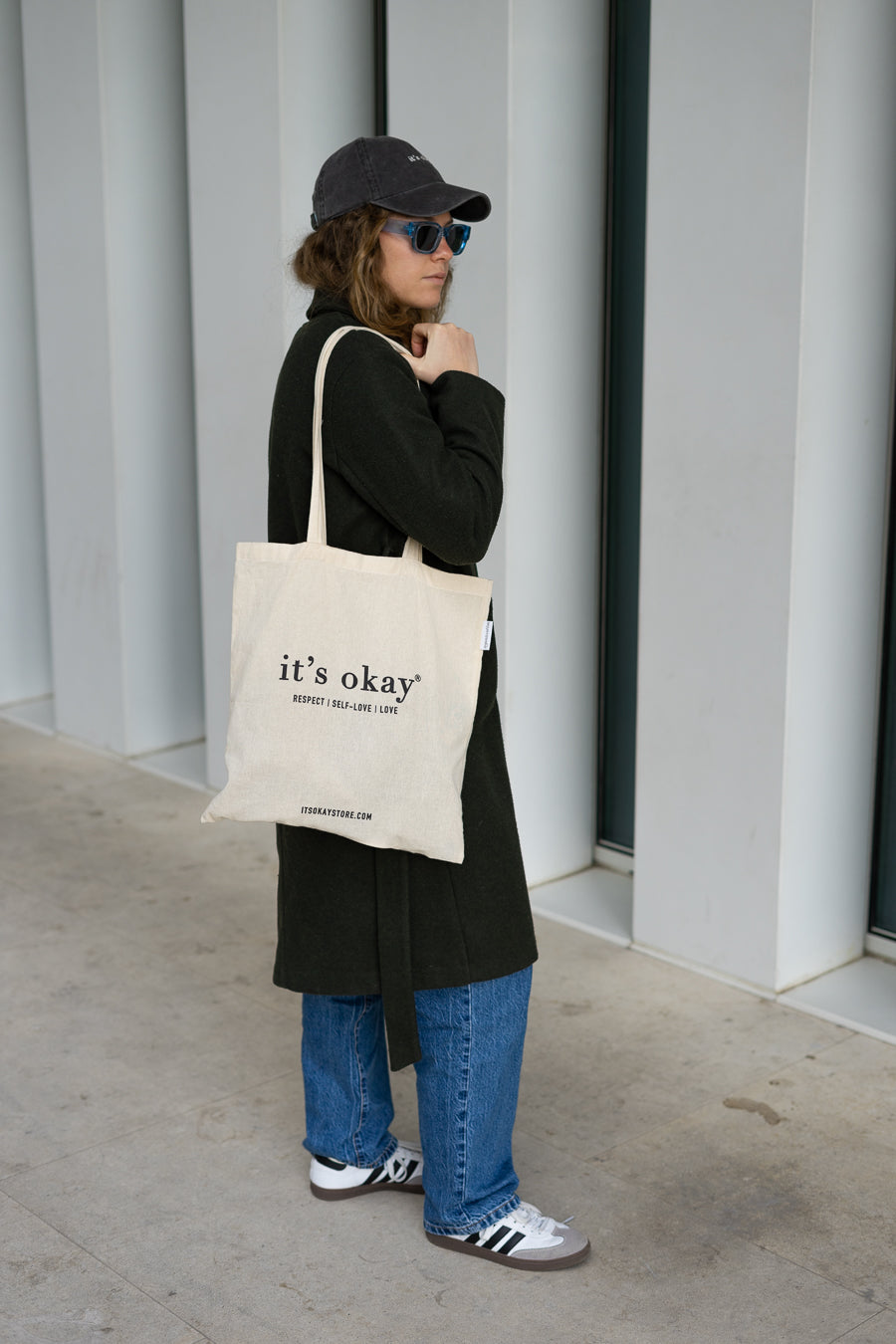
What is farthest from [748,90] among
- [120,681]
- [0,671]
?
[0,671]

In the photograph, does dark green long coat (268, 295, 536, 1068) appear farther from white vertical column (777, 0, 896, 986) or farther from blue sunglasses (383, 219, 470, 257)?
white vertical column (777, 0, 896, 986)

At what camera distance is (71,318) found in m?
6.07

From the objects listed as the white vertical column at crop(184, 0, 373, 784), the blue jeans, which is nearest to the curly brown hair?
the blue jeans

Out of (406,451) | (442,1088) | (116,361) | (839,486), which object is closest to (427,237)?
(406,451)

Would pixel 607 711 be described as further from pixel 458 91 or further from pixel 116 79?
pixel 116 79

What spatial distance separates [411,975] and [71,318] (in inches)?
166

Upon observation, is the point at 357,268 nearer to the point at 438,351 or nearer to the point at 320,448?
the point at 438,351

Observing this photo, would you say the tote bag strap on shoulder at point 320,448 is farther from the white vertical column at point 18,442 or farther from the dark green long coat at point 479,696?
the white vertical column at point 18,442

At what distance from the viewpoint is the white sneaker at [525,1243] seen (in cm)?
276

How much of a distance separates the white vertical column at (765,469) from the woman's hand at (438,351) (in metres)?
1.29

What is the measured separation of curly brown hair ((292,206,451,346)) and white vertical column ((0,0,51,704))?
470 centimetres

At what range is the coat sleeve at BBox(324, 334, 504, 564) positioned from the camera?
93.3 inches

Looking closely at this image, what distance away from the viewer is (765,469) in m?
3.69

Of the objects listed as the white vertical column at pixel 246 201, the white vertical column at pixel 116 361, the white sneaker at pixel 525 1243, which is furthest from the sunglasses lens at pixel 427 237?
the white vertical column at pixel 116 361
